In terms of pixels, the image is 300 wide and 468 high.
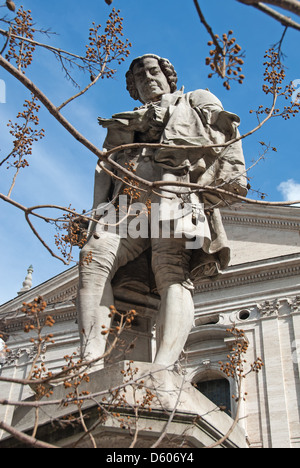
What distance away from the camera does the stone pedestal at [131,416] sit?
4.43 m

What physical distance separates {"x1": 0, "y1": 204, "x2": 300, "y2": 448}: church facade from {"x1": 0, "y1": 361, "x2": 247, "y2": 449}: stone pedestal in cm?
1269

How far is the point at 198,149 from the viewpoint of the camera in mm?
5855

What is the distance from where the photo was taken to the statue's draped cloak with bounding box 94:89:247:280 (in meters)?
6.06

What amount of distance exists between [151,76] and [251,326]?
53.9 ft

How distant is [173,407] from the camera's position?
464 centimetres

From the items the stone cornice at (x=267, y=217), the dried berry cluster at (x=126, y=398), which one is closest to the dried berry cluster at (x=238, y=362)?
the dried berry cluster at (x=126, y=398)

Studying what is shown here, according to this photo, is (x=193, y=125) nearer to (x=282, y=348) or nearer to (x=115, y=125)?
(x=115, y=125)

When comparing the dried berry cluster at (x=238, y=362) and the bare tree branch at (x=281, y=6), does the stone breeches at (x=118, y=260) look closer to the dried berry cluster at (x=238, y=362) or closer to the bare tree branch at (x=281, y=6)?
the dried berry cluster at (x=238, y=362)

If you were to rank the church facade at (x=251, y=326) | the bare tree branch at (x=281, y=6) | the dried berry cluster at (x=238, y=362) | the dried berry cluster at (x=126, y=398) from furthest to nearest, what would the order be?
the church facade at (x=251, y=326) < the dried berry cluster at (x=238, y=362) < the dried berry cluster at (x=126, y=398) < the bare tree branch at (x=281, y=6)

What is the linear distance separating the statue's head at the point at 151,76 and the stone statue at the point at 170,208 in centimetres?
3

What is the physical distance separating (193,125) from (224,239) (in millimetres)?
1254

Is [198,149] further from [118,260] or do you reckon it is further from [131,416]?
[131,416]

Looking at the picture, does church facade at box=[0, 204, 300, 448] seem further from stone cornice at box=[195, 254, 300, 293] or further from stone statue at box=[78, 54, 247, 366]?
stone statue at box=[78, 54, 247, 366]

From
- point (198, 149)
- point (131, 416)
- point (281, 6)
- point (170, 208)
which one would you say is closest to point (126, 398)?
point (131, 416)
